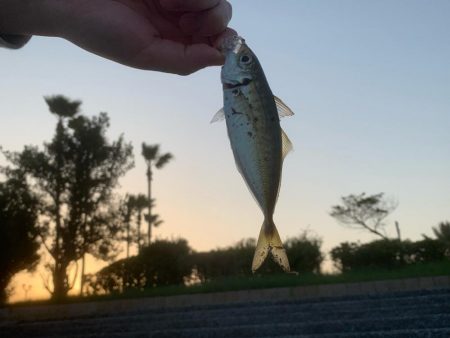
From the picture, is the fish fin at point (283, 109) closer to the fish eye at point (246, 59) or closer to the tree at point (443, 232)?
the fish eye at point (246, 59)

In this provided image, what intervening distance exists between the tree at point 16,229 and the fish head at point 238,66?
81.3ft

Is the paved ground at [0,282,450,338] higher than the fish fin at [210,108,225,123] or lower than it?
lower

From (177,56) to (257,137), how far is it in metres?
0.86

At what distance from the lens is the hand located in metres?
2.76

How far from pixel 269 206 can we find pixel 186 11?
1119mm

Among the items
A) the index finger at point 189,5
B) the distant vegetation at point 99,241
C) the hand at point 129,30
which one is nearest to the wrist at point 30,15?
the hand at point 129,30

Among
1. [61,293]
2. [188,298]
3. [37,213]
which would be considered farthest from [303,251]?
[37,213]

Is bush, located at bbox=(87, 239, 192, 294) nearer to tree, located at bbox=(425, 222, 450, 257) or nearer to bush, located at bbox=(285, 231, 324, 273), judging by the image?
bush, located at bbox=(285, 231, 324, 273)

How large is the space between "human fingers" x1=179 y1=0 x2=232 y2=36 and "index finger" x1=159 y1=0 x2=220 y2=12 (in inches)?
2.1

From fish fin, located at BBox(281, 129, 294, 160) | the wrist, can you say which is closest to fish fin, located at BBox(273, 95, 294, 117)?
fish fin, located at BBox(281, 129, 294, 160)

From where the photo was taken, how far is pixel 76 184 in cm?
2825

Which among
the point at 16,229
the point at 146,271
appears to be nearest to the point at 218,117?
the point at 146,271

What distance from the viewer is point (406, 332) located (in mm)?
9289

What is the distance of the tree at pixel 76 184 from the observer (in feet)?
90.0
